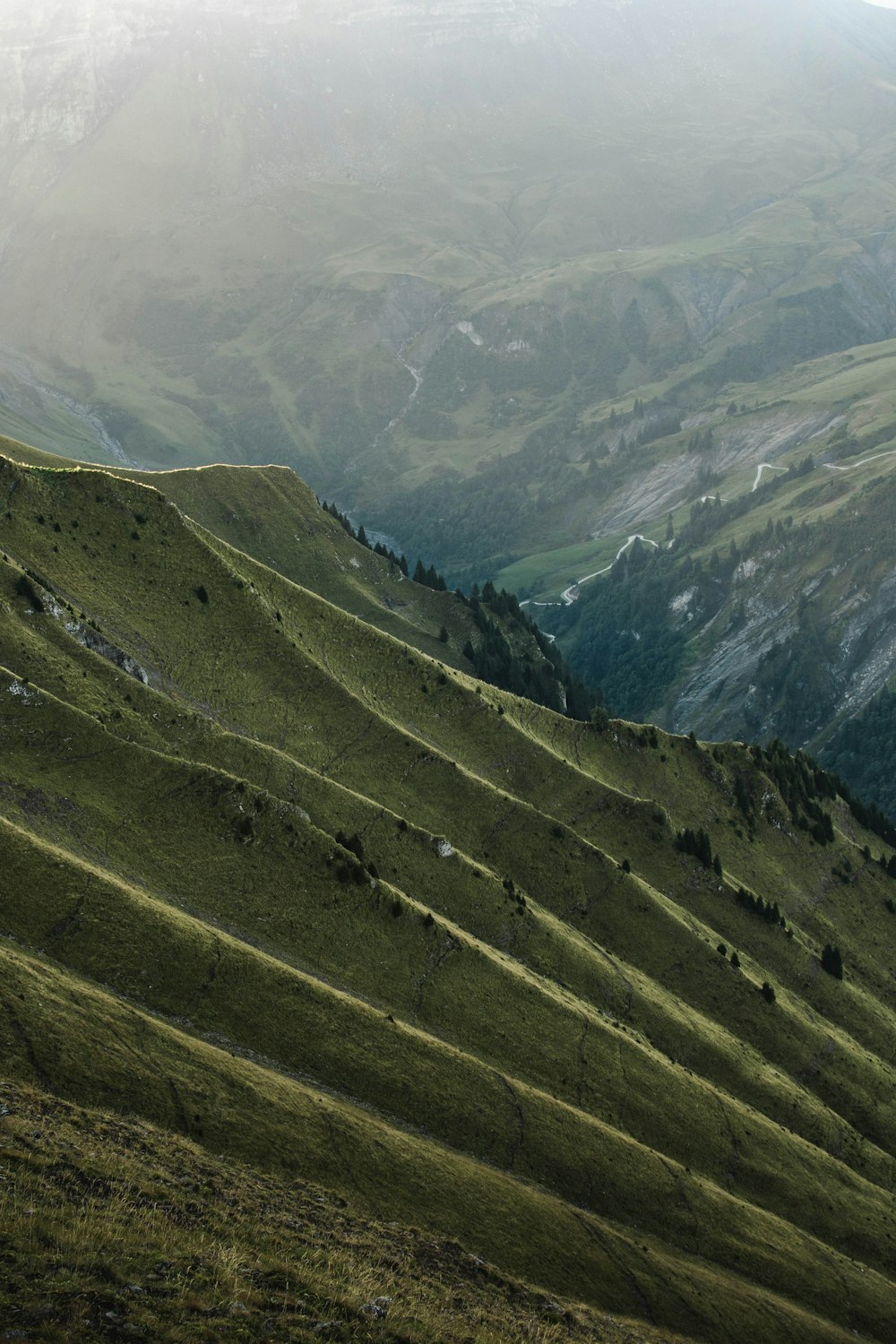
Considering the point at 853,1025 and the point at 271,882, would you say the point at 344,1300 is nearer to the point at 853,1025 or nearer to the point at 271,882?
the point at 271,882

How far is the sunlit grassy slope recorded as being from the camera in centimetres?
7838

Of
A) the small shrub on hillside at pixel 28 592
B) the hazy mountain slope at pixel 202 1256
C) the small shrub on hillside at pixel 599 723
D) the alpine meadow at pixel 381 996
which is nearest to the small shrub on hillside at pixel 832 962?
the alpine meadow at pixel 381 996

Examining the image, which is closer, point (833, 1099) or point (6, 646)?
point (6, 646)

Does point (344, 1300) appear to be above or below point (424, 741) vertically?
above

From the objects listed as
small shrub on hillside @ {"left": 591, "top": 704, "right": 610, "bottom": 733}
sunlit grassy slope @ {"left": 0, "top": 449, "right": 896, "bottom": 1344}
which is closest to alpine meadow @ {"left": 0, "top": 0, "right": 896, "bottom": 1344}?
sunlit grassy slope @ {"left": 0, "top": 449, "right": 896, "bottom": 1344}

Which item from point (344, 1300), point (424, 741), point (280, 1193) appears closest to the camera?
point (344, 1300)

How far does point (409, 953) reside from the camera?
101 meters

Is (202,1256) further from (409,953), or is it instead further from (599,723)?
(599,723)

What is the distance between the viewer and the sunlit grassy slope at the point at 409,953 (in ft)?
257

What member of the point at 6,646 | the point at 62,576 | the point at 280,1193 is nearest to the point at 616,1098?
the point at 280,1193

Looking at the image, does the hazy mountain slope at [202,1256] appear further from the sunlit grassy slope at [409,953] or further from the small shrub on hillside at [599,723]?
the small shrub on hillside at [599,723]

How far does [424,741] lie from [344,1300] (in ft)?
310

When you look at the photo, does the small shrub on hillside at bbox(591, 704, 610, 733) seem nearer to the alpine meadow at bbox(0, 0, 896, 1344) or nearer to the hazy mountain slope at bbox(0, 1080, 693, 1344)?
the alpine meadow at bbox(0, 0, 896, 1344)

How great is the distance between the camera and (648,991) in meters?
118
